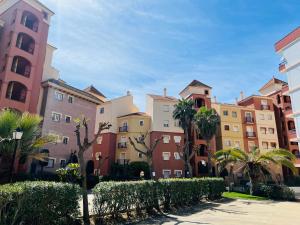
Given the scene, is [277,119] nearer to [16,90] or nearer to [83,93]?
[83,93]

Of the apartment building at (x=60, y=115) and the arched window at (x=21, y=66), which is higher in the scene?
the arched window at (x=21, y=66)

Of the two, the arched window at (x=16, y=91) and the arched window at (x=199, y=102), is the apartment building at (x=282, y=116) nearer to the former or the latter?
the arched window at (x=199, y=102)

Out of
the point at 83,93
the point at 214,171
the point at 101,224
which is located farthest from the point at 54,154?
the point at 214,171

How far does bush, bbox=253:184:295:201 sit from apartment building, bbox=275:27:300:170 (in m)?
5.65

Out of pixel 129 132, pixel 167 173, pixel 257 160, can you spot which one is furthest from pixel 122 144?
pixel 257 160

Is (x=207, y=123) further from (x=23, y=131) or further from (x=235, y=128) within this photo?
(x=23, y=131)

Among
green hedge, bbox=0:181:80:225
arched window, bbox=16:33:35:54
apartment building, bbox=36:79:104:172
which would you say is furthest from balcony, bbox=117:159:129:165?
green hedge, bbox=0:181:80:225

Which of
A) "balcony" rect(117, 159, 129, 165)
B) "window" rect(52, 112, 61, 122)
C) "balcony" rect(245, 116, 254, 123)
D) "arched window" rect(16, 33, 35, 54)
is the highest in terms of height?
"arched window" rect(16, 33, 35, 54)

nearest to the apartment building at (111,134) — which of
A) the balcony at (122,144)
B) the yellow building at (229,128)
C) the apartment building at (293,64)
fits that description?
the balcony at (122,144)

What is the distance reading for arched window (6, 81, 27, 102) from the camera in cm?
2906

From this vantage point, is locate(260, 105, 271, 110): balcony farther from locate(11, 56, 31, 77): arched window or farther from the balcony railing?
locate(11, 56, 31, 77): arched window

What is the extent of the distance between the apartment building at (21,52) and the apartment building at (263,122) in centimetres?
4147

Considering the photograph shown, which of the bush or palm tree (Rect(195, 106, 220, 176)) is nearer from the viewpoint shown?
the bush

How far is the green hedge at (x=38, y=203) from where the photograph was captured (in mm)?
8055
